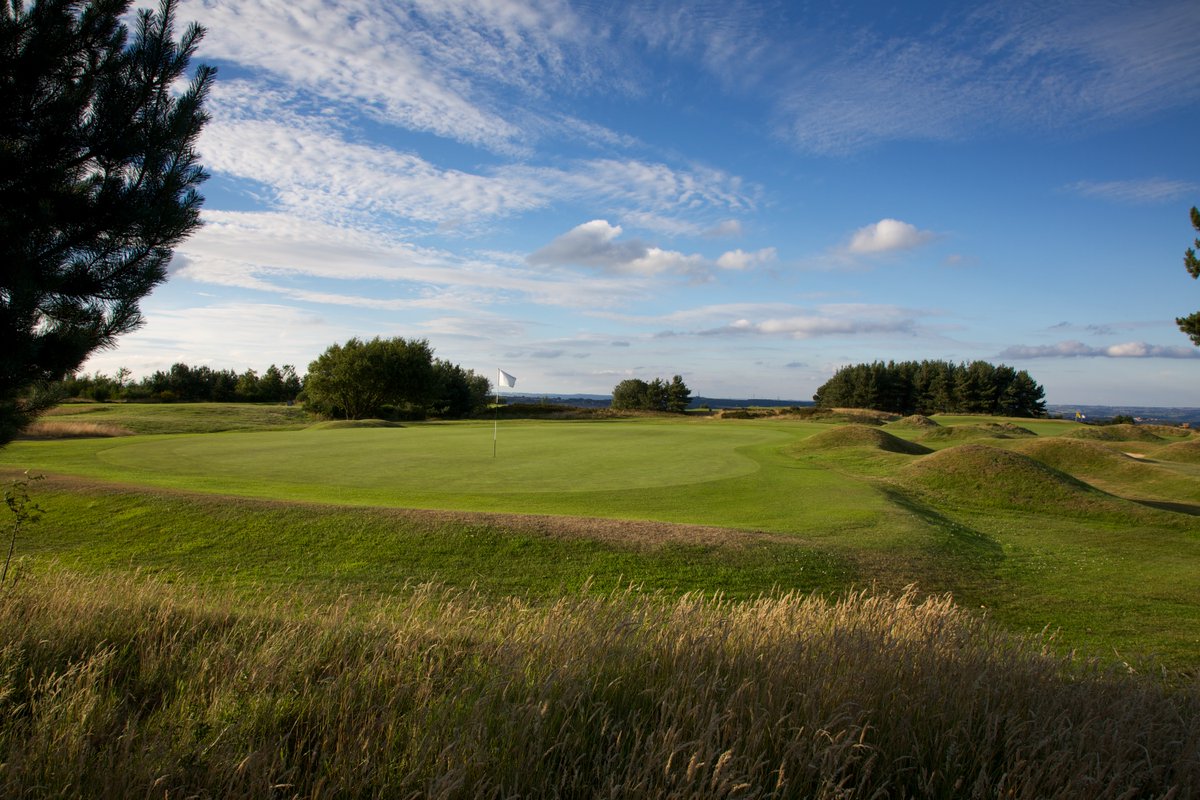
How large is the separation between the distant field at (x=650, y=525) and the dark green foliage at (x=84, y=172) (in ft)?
5.82

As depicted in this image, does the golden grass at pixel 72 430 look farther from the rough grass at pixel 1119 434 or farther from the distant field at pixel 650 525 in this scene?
the rough grass at pixel 1119 434

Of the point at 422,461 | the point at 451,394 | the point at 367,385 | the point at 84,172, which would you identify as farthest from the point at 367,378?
the point at 84,172

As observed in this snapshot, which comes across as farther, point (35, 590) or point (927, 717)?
point (35, 590)

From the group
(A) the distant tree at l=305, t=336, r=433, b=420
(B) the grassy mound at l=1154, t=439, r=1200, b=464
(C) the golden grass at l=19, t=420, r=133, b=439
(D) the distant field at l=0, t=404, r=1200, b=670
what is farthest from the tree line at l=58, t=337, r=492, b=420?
(B) the grassy mound at l=1154, t=439, r=1200, b=464

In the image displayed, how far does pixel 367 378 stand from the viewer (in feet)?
190

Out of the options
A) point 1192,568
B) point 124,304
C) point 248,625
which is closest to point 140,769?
point 248,625

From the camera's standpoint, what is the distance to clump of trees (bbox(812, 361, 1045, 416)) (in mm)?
87500

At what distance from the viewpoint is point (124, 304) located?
606 cm

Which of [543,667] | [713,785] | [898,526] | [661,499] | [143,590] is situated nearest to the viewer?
[713,785]

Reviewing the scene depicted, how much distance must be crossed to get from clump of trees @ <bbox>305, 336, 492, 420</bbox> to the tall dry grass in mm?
54761

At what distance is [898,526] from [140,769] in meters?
12.1

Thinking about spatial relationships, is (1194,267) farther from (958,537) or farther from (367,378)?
(367,378)

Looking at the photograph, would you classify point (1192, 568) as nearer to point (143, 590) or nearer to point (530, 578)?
point (530, 578)

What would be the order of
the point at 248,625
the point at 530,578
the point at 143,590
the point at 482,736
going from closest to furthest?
1. the point at 482,736
2. the point at 248,625
3. the point at 143,590
4. the point at 530,578
